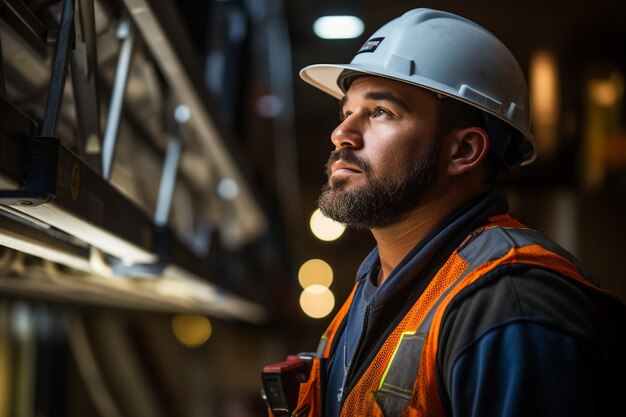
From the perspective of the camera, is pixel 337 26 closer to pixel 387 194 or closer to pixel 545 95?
pixel 387 194

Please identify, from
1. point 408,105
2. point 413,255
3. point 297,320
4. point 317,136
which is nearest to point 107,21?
point 408,105

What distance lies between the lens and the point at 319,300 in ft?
51.8

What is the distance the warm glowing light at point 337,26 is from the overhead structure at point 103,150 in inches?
46.0

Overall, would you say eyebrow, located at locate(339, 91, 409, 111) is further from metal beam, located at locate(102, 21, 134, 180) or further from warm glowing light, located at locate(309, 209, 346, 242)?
warm glowing light, located at locate(309, 209, 346, 242)

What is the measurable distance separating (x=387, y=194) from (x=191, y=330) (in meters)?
11.0

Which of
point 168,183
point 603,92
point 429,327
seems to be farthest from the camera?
point 603,92

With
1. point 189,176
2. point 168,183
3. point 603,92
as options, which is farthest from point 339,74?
point 603,92

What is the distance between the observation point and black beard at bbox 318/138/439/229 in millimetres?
1837

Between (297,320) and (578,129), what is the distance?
441 centimetres

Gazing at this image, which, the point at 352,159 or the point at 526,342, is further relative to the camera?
the point at 352,159

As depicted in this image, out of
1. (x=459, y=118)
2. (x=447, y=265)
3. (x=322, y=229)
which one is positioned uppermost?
(x=322, y=229)

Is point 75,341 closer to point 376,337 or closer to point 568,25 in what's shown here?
point 376,337

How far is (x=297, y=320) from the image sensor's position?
1127 cm

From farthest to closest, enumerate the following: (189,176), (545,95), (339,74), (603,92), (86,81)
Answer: (603,92)
(545,95)
(189,176)
(86,81)
(339,74)
